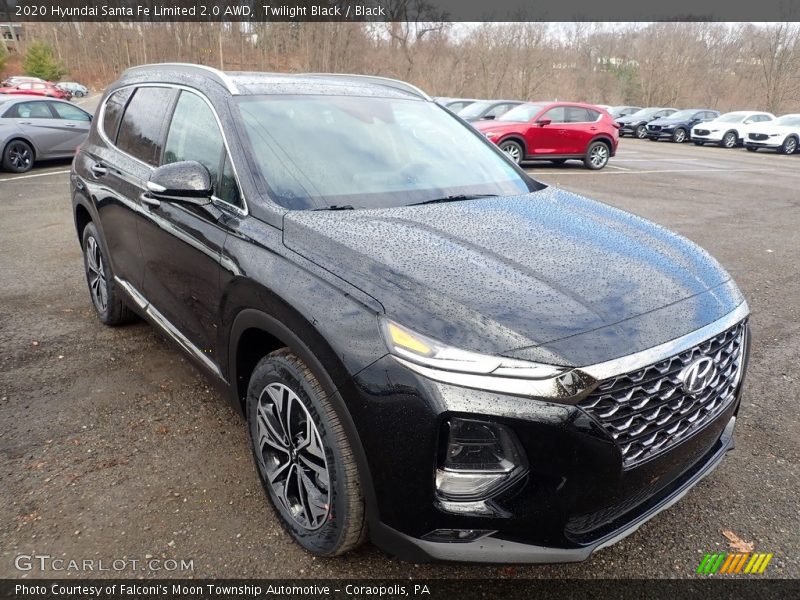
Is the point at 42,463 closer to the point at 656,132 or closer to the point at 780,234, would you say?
the point at 780,234

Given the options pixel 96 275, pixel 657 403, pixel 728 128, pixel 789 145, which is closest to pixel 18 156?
pixel 96 275

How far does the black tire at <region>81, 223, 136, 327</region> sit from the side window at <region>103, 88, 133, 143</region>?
70 centimetres

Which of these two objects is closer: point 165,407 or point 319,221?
point 319,221

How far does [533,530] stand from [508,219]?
53.3 inches

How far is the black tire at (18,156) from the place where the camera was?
1151cm

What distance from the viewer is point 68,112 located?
12.6 metres

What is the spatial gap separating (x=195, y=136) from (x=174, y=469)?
5.43ft

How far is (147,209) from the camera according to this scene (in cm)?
313

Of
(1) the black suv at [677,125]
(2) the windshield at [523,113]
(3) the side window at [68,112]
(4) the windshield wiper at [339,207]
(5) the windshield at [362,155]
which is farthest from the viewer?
(1) the black suv at [677,125]

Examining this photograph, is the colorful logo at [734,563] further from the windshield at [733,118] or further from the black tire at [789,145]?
the windshield at [733,118]

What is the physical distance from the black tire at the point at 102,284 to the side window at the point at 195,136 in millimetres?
1312

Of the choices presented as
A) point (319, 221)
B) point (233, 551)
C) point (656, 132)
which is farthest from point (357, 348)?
point (656, 132)

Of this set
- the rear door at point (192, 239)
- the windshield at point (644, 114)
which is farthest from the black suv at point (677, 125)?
the rear door at point (192, 239)

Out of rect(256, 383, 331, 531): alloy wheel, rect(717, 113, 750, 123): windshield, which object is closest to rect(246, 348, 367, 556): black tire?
rect(256, 383, 331, 531): alloy wheel
